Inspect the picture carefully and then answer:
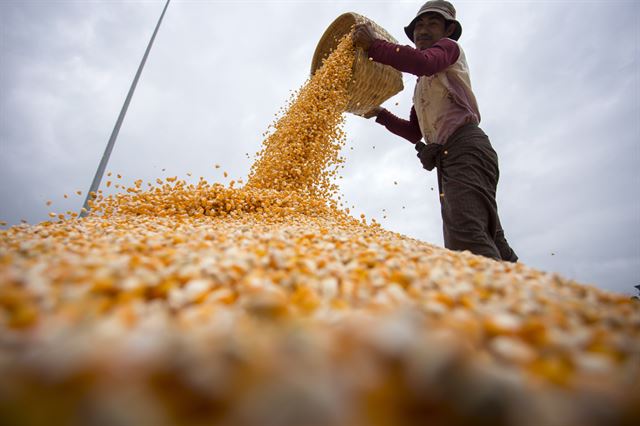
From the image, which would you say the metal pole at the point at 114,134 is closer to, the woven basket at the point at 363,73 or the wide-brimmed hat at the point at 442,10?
the woven basket at the point at 363,73

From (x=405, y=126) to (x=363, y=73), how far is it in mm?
745

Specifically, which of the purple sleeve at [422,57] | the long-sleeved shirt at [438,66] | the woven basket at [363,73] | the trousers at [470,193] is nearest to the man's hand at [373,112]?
the woven basket at [363,73]

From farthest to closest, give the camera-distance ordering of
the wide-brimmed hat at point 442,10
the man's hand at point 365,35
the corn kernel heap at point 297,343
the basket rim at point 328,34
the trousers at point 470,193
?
the basket rim at point 328,34 → the man's hand at point 365,35 → the wide-brimmed hat at point 442,10 → the trousers at point 470,193 → the corn kernel heap at point 297,343

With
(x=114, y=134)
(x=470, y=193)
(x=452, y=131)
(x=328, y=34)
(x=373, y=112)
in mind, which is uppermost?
(x=328, y=34)

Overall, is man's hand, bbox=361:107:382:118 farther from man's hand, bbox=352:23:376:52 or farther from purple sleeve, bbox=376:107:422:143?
man's hand, bbox=352:23:376:52

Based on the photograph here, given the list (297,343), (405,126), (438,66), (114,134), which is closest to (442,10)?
(438,66)

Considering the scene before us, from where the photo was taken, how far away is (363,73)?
3186mm

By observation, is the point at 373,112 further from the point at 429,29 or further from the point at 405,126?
the point at 429,29

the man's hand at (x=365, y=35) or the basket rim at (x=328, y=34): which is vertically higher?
the basket rim at (x=328, y=34)

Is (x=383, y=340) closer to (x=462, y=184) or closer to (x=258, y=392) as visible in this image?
(x=258, y=392)

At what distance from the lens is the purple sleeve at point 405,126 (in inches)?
128

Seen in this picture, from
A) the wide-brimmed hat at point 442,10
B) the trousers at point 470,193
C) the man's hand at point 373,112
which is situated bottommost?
the trousers at point 470,193

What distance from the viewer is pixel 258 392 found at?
0.96ft

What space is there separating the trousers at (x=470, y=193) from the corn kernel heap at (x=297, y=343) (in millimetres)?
1158
